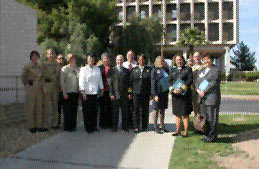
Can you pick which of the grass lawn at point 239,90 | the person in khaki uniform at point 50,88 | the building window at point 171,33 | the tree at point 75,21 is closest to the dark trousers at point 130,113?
the person in khaki uniform at point 50,88

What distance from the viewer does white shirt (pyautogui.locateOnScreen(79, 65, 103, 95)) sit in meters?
7.45

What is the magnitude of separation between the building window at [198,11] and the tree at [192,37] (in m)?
5.75

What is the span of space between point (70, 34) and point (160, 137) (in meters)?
26.2

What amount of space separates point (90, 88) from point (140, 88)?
1.13m

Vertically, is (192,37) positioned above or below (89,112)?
above

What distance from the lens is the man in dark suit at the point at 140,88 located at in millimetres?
7527

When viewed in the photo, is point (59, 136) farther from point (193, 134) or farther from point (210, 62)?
point (210, 62)

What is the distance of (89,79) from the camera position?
24.5ft

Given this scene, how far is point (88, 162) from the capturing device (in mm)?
5312

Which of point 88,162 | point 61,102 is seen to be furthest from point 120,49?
point 88,162

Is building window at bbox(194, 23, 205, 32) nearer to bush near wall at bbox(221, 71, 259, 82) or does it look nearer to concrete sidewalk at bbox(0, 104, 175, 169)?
bush near wall at bbox(221, 71, 259, 82)

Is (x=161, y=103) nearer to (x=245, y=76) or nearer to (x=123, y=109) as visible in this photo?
(x=123, y=109)

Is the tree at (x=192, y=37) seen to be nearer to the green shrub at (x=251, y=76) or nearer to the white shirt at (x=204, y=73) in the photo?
the green shrub at (x=251, y=76)

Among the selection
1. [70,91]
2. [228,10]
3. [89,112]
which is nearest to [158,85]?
[89,112]
